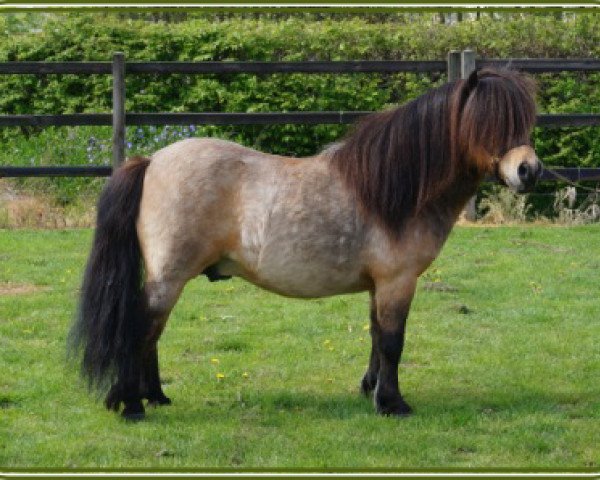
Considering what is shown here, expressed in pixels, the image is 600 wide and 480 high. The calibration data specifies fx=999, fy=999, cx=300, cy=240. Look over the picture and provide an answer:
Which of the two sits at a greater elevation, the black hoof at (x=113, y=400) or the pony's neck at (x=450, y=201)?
the pony's neck at (x=450, y=201)

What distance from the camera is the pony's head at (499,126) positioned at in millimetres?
5688

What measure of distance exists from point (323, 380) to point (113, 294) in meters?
1.63

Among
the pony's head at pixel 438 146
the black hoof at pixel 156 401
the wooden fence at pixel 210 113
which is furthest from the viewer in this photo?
the wooden fence at pixel 210 113

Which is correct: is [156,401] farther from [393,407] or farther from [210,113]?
[210,113]

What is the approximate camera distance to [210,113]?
11.7 meters

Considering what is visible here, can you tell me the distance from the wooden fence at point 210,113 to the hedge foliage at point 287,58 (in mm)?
993

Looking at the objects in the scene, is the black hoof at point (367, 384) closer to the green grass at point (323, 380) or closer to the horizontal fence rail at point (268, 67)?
the green grass at point (323, 380)

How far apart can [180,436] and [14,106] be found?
29.7 feet

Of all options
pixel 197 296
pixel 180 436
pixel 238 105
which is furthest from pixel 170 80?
pixel 180 436

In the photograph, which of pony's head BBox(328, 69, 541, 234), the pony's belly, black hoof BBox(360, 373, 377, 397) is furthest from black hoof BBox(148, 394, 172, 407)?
pony's head BBox(328, 69, 541, 234)

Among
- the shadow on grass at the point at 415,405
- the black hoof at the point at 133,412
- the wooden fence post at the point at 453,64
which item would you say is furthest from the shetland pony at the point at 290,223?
the wooden fence post at the point at 453,64

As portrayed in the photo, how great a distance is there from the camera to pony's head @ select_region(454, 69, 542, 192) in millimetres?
5688

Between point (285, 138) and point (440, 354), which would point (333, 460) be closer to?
A: point (440, 354)

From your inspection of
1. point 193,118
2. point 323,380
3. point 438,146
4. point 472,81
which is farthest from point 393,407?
point 193,118
